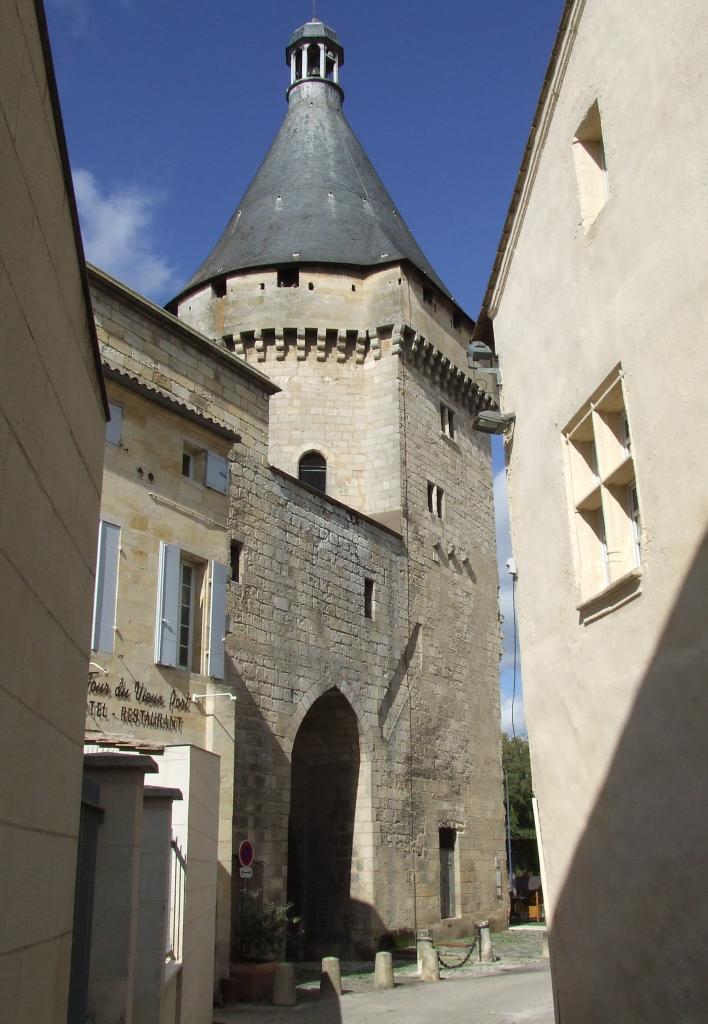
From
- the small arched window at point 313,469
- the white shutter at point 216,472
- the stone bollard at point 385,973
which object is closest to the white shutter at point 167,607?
the white shutter at point 216,472

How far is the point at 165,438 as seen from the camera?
36.0ft

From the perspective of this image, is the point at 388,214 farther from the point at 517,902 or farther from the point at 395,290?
the point at 517,902

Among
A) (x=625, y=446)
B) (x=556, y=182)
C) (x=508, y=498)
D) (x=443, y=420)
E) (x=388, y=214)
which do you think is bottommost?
(x=625, y=446)

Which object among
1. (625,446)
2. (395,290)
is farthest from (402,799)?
(625,446)

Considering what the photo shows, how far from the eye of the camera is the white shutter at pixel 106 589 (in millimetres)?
9492

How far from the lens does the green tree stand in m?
34.1

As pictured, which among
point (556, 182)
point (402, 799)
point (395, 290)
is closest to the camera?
point (556, 182)

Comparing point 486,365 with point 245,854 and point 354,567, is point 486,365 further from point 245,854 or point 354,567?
point 354,567

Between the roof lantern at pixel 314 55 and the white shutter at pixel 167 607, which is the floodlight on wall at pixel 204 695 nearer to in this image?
the white shutter at pixel 167 607

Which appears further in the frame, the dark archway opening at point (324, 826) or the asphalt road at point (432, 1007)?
the dark archway opening at point (324, 826)

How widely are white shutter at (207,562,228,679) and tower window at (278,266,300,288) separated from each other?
9827 mm

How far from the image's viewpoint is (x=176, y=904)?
6.40m

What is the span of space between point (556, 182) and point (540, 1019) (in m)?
7.07

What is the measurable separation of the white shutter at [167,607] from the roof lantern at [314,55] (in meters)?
19.2
